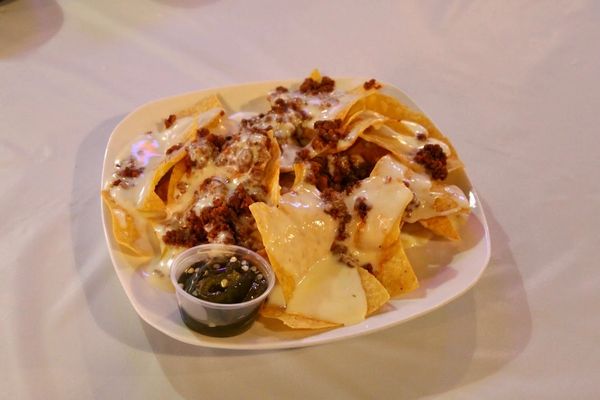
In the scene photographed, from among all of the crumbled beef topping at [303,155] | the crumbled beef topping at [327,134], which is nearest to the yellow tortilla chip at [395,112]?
the crumbled beef topping at [327,134]

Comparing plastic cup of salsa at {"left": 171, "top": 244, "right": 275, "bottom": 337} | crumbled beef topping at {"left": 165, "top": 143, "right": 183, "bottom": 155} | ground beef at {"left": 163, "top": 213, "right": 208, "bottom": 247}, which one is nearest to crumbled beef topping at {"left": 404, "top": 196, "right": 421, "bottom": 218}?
plastic cup of salsa at {"left": 171, "top": 244, "right": 275, "bottom": 337}

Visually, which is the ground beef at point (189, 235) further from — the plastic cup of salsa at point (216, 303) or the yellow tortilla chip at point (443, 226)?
the yellow tortilla chip at point (443, 226)

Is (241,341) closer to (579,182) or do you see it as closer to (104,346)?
(104,346)

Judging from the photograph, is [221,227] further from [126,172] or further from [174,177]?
[126,172]

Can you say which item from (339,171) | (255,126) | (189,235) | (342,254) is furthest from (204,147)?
(342,254)

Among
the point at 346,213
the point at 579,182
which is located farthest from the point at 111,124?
the point at 579,182

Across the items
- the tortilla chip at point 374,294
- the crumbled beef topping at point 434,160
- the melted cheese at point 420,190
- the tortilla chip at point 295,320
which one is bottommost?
the tortilla chip at point 295,320
